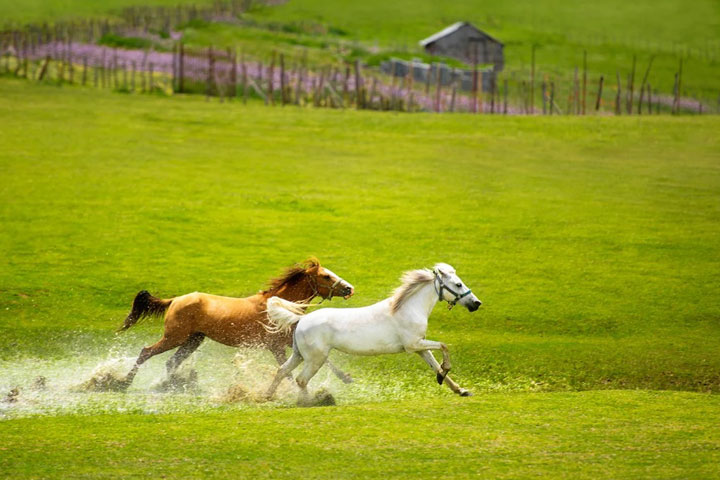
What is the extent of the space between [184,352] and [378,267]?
304 inches

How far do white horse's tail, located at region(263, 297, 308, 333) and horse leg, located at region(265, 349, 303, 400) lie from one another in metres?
0.40

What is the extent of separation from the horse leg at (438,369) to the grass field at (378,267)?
0.22m

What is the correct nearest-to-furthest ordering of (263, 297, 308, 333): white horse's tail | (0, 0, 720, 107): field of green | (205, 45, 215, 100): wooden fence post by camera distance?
(263, 297, 308, 333): white horse's tail
(205, 45, 215, 100): wooden fence post
(0, 0, 720, 107): field of green

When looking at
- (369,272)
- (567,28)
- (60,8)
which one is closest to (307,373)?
(369,272)

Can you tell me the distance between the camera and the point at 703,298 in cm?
1909

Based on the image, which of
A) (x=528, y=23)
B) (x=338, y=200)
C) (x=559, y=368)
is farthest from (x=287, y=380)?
(x=528, y=23)

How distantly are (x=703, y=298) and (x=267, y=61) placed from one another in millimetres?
38938

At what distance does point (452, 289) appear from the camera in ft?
41.1

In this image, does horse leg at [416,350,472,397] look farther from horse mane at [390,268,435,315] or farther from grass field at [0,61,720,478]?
horse mane at [390,268,435,315]

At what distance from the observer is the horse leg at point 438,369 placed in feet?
40.8

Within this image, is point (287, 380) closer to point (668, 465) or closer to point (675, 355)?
point (668, 465)

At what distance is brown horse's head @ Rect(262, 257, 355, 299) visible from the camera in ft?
44.1

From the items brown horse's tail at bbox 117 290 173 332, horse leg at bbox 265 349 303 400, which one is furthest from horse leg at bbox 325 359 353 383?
brown horse's tail at bbox 117 290 173 332

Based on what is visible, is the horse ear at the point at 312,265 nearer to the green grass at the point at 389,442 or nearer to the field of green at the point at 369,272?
the field of green at the point at 369,272
